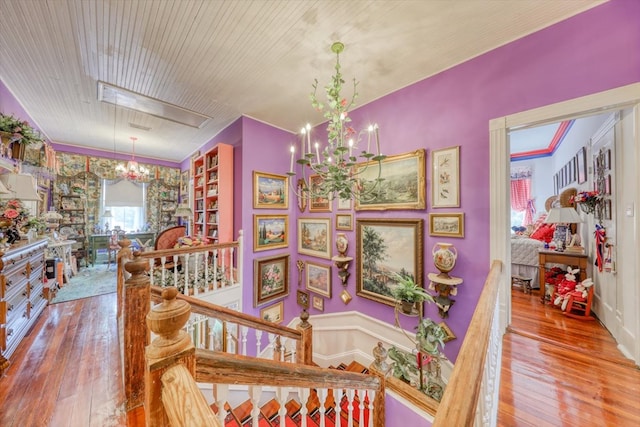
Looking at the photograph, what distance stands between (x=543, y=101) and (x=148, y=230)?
27.6 feet

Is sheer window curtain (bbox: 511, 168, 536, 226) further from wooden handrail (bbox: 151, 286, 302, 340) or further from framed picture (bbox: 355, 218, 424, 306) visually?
wooden handrail (bbox: 151, 286, 302, 340)

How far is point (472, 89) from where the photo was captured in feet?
7.59

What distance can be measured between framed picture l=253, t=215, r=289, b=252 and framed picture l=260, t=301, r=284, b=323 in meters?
1.07

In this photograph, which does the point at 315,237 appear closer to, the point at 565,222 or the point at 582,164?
the point at 565,222

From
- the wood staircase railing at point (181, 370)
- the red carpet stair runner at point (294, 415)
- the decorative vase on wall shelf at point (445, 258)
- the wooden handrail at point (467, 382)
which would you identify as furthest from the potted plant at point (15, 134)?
the decorative vase on wall shelf at point (445, 258)

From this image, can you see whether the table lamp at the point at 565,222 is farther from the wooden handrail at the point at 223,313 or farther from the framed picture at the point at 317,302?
the wooden handrail at the point at 223,313

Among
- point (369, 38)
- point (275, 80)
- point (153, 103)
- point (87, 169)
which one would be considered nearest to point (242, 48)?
point (275, 80)

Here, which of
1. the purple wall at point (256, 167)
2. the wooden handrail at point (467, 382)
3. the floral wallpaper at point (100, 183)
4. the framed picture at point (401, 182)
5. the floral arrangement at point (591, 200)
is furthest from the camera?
the floral wallpaper at point (100, 183)

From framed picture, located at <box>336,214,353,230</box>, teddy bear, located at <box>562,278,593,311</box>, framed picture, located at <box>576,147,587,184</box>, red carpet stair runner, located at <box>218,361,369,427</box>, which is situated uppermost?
framed picture, located at <box>576,147,587,184</box>

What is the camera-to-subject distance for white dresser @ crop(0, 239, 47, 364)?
5.89 feet

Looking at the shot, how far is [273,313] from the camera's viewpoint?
13.1 feet

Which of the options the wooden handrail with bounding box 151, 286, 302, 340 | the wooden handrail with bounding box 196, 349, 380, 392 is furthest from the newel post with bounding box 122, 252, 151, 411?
the wooden handrail with bounding box 196, 349, 380, 392

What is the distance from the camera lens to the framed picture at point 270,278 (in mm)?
3705

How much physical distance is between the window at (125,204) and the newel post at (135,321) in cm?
658
